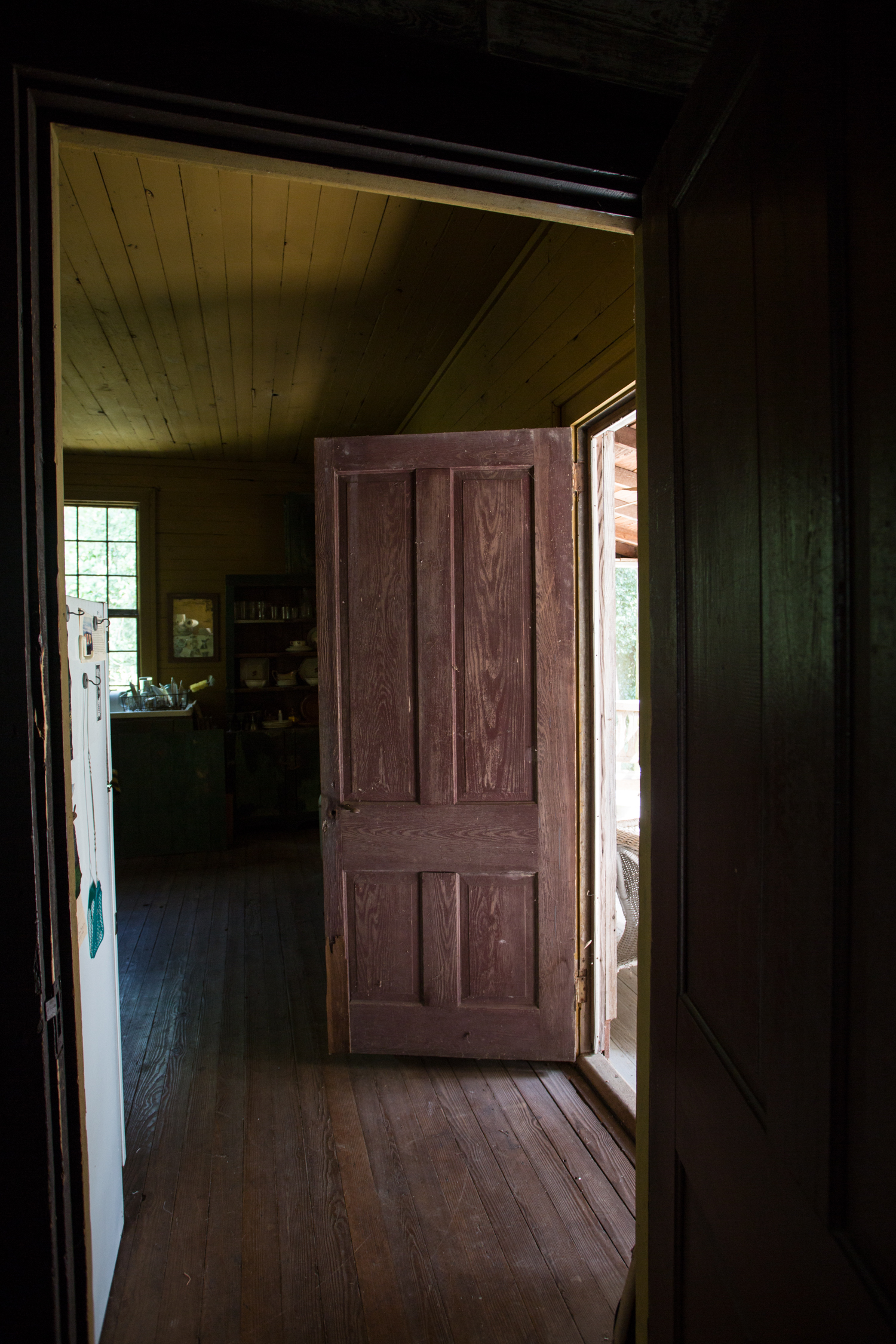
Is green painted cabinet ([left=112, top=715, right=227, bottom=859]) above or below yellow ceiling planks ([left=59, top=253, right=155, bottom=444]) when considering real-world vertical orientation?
below

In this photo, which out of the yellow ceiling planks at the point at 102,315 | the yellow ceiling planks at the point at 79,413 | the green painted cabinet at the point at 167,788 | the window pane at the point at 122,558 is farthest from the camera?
the window pane at the point at 122,558

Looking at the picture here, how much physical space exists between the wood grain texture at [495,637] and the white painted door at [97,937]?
3.88 ft

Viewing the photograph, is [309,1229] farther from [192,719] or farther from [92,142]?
[192,719]

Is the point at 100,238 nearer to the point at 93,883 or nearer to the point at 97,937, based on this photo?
the point at 93,883

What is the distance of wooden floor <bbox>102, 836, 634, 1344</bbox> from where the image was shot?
166 cm

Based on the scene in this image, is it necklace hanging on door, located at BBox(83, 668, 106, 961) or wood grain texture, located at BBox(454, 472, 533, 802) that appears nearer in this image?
necklace hanging on door, located at BBox(83, 668, 106, 961)

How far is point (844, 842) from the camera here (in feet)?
2.01

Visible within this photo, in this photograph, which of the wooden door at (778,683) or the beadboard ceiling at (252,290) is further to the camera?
the beadboard ceiling at (252,290)

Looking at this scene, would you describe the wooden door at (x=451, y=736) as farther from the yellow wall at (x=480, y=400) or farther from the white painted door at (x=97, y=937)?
the white painted door at (x=97, y=937)

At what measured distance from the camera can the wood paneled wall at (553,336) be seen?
2.17 meters

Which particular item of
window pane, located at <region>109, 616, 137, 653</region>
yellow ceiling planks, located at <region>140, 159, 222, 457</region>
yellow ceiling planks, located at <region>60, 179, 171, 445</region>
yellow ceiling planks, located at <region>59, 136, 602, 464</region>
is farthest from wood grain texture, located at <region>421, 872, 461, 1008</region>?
window pane, located at <region>109, 616, 137, 653</region>

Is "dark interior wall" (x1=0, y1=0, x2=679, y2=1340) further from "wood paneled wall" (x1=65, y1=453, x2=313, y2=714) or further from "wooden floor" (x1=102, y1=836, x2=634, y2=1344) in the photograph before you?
"wood paneled wall" (x1=65, y1=453, x2=313, y2=714)

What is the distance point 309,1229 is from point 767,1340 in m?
1.59

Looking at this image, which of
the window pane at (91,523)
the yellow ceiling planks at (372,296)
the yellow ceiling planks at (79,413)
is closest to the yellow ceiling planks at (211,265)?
the yellow ceiling planks at (372,296)
